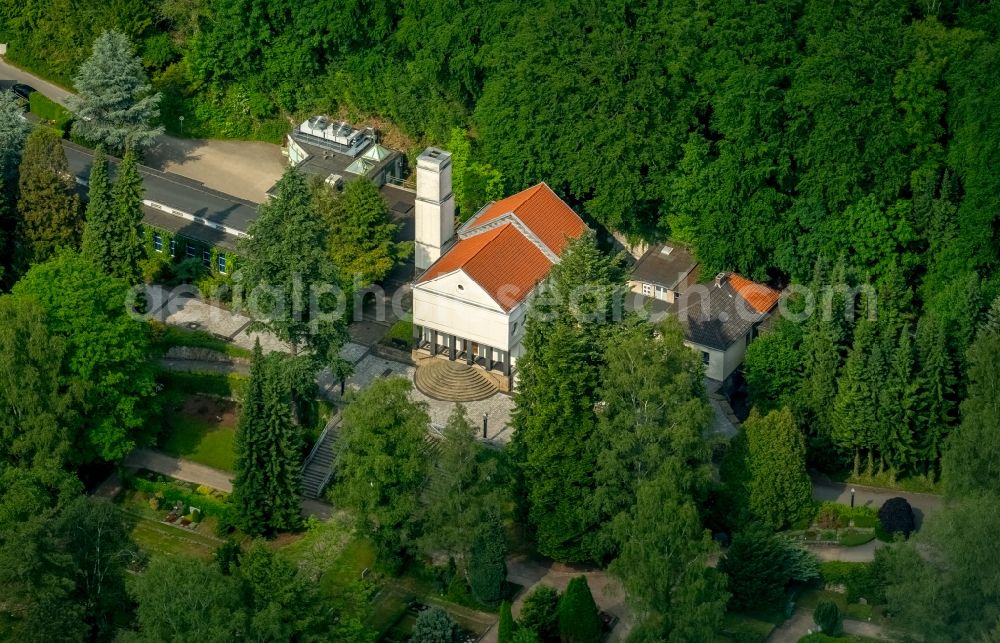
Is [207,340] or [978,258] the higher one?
[978,258]

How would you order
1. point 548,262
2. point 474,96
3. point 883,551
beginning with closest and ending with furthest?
point 883,551, point 548,262, point 474,96

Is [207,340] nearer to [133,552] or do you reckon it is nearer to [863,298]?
[133,552]

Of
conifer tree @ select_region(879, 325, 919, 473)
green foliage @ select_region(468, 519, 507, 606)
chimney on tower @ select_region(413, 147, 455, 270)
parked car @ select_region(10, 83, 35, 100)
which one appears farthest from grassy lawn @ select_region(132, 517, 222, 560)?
parked car @ select_region(10, 83, 35, 100)

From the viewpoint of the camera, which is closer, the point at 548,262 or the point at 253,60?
the point at 548,262

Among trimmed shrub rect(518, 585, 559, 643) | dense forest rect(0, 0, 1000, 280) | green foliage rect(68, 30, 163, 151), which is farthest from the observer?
green foliage rect(68, 30, 163, 151)

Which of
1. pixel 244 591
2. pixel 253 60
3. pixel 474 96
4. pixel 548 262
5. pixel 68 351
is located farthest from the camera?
pixel 253 60

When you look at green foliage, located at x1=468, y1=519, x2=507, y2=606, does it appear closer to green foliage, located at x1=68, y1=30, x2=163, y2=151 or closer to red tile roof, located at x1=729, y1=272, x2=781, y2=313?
red tile roof, located at x1=729, y1=272, x2=781, y2=313

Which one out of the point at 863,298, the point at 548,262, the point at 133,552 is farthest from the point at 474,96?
the point at 133,552
